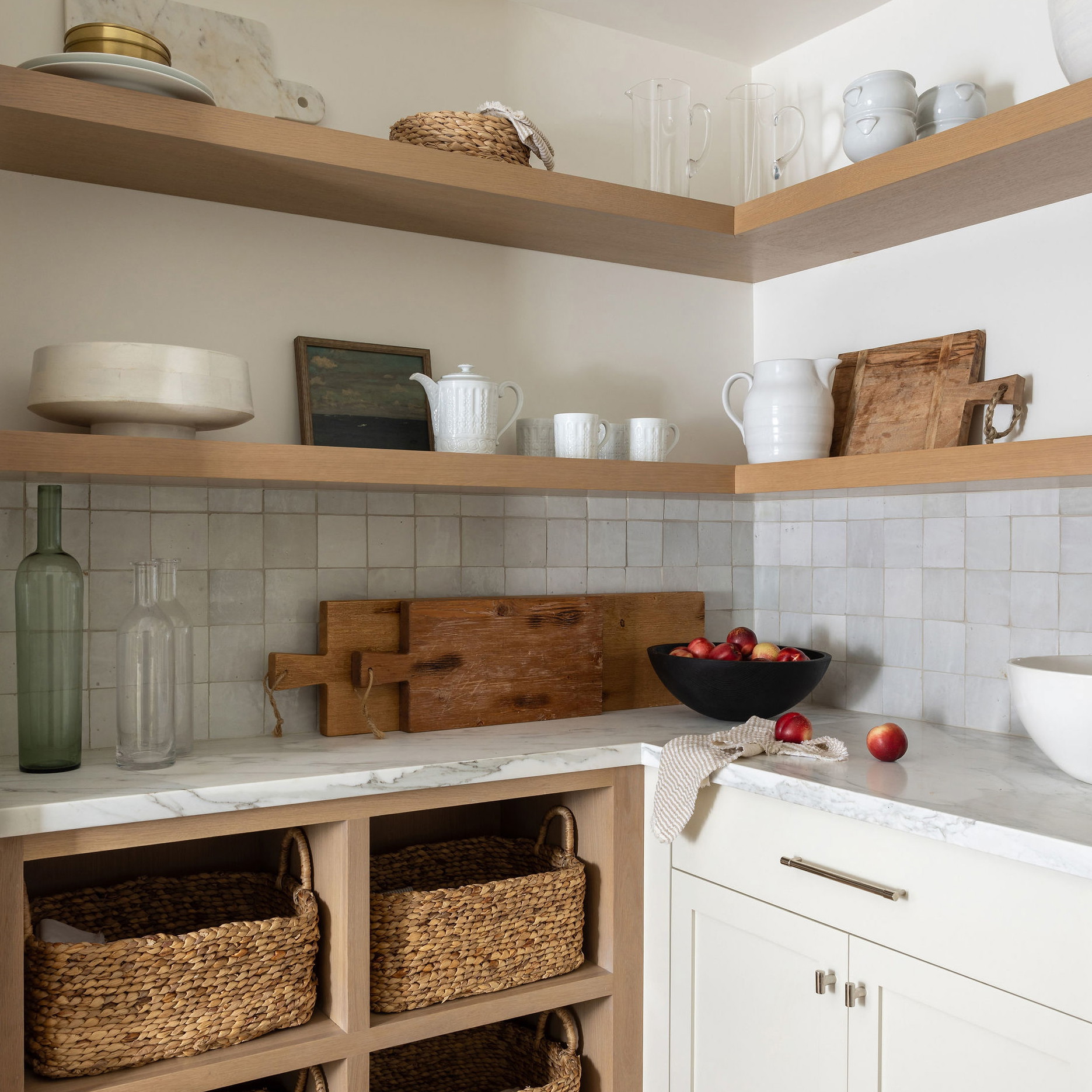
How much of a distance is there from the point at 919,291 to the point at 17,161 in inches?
67.2

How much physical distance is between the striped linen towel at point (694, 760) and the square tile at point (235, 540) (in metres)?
0.85

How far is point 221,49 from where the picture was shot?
1.84m

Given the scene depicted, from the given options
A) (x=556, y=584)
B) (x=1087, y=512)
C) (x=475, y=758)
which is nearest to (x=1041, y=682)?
(x=1087, y=512)

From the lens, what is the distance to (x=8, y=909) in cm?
131

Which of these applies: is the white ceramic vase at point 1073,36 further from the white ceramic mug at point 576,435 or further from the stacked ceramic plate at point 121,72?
the stacked ceramic plate at point 121,72

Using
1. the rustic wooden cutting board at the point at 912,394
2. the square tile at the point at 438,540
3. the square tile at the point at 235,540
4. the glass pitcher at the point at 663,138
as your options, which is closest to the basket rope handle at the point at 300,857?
the square tile at the point at 235,540

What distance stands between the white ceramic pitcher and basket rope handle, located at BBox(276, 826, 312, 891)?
1.17m

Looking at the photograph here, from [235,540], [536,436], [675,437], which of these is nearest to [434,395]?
[536,436]

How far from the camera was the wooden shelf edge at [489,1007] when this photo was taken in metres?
1.59

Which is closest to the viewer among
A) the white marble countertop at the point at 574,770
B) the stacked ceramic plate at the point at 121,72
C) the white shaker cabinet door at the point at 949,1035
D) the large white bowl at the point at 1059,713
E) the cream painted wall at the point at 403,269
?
the white shaker cabinet door at the point at 949,1035

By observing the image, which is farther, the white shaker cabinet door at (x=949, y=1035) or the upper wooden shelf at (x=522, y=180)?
the upper wooden shelf at (x=522, y=180)

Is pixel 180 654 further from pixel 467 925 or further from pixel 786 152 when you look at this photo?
pixel 786 152

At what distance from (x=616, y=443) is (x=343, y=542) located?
0.61 m

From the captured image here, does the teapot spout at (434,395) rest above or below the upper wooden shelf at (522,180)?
below
